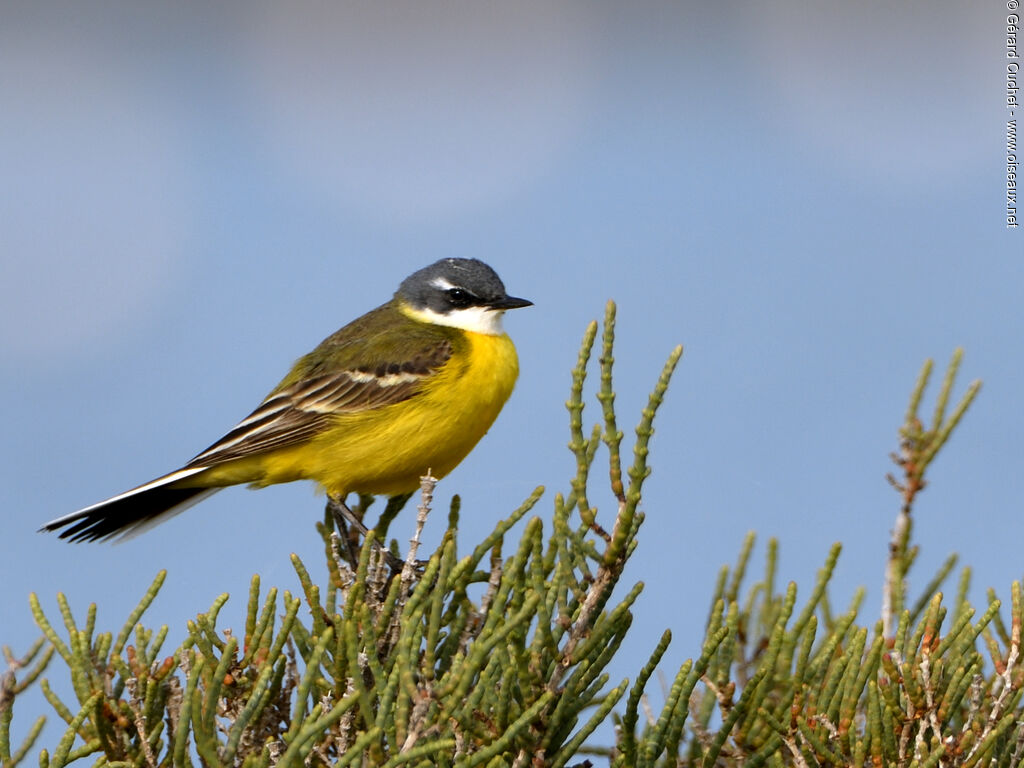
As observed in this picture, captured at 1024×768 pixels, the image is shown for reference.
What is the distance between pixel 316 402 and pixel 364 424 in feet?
0.84

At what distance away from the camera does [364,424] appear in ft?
15.5

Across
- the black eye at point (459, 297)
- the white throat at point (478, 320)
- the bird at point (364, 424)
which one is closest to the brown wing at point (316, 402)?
the bird at point (364, 424)

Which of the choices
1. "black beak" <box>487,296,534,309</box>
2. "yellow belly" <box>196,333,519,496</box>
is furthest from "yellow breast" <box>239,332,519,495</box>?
"black beak" <box>487,296,534,309</box>

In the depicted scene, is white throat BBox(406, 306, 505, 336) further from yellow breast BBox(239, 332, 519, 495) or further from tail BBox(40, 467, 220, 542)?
tail BBox(40, 467, 220, 542)

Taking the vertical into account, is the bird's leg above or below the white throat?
below

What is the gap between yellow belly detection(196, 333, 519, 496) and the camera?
181 inches

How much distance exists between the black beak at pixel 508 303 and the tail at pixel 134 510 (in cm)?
149

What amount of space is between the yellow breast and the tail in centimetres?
35

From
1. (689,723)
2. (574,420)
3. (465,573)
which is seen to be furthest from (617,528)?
(689,723)

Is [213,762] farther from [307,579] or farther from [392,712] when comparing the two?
[307,579]

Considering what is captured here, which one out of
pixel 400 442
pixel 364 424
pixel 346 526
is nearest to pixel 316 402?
pixel 364 424

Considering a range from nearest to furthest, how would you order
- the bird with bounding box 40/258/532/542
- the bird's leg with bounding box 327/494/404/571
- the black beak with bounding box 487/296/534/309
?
the bird's leg with bounding box 327/494/404/571, the bird with bounding box 40/258/532/542, the black beak with bounding box 487/296/534/309

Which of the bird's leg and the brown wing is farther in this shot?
the brown wing

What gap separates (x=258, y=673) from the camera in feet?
8.74
